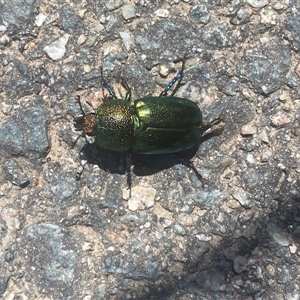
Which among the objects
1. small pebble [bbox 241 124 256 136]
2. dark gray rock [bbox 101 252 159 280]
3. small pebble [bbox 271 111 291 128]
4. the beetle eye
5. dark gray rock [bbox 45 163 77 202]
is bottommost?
dark gray rock [bbox 101 252 159 280]

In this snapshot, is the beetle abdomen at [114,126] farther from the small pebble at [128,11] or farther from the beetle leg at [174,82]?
the small pebble at [128,11]

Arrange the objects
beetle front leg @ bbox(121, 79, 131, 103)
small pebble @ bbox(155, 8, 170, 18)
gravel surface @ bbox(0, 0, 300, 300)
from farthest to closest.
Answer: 1. small pebble @ bbox(155, 8, 170, 18)
2. beetle front leg @ bbox(121, 79, 131, 103)
3. gravel surface @ bbox(0, 0, 300, 300)

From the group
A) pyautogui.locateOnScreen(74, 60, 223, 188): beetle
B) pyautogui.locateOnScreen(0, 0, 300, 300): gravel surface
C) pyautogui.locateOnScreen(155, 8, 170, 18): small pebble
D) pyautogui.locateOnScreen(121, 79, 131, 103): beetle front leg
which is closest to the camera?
pyautogui.locateOnScreen(74, 60, 223, 188): beetle

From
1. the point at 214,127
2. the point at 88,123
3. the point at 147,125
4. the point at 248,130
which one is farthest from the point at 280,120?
the point at 88,123

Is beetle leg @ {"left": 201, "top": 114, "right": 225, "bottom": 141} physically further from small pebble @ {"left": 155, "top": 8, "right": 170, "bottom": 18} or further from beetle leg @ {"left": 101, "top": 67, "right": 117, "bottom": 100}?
small pebble @ {"left": 155, "top": 8, "right": 170, "bottom": 18}

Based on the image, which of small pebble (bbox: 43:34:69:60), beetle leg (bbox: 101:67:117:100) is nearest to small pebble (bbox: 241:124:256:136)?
beetle leg (bbox: 101:67:117:100)

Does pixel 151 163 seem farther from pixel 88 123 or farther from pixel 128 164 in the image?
pixel 88 123

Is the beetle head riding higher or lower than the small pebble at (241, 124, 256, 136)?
lower
